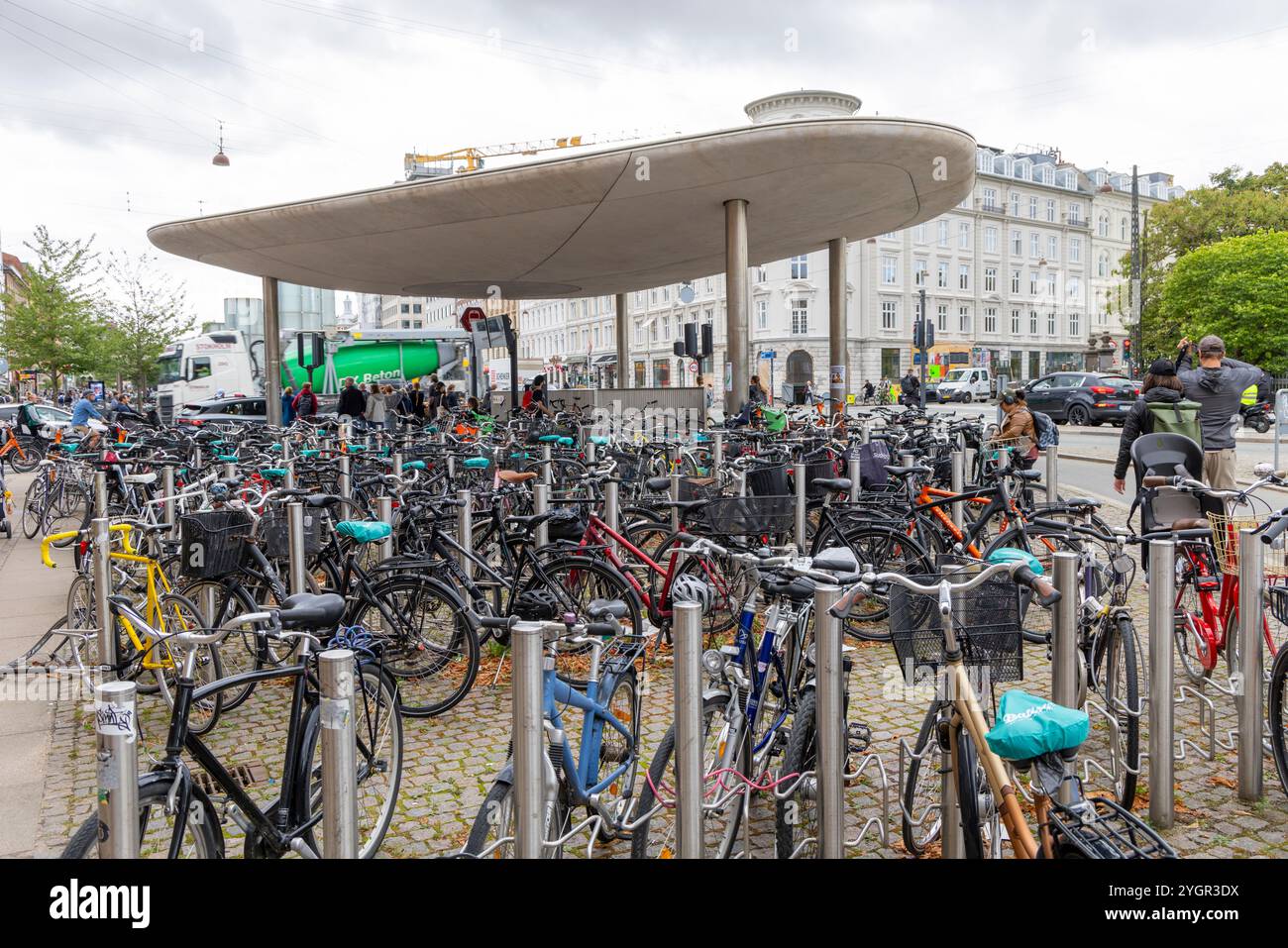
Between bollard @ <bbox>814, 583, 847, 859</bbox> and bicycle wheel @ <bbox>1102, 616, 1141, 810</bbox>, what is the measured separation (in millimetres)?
1434

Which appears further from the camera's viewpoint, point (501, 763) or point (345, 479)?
point (345, 479)

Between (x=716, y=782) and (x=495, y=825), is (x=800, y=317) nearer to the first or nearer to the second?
(x=716, y=782)

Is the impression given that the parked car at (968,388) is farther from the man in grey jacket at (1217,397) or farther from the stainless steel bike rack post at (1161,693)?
Result: the stainless steel bike rack post at (1161,693)

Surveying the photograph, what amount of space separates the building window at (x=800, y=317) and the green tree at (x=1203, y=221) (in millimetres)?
17414

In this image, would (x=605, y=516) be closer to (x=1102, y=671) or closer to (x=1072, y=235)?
(x=1102, y=671)

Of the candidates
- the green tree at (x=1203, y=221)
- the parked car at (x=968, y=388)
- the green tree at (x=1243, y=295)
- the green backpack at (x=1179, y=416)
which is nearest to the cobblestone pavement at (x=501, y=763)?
the green backpack at (x=1179, y=416)

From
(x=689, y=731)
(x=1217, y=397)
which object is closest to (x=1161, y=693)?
(x=689, y=731)

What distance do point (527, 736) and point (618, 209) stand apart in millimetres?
15203

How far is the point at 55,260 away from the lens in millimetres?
31859

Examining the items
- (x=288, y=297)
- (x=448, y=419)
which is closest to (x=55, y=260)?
(x=288, y=297)

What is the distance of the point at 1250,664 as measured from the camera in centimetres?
395

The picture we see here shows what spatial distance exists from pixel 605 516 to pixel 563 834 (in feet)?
12.9

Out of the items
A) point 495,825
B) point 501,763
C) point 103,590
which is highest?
point 103,590

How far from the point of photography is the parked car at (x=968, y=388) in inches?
1841
